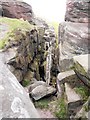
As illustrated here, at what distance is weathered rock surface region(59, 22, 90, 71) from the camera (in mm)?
10898

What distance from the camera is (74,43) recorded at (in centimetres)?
1159

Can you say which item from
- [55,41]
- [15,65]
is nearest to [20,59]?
[15,65]

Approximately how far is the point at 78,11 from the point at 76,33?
1523mm

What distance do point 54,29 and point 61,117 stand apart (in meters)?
17.9

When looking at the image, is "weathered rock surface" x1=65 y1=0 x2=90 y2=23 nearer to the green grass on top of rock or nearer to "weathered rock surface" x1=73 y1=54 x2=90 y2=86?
the green grass on top of rock

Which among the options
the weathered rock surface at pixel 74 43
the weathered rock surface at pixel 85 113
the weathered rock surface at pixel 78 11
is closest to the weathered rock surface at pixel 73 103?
the weathered rock surface at pixel 85 113

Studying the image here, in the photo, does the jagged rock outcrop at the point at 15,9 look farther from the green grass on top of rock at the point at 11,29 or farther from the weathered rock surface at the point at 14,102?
the weathered rock surface at the point at 14,102

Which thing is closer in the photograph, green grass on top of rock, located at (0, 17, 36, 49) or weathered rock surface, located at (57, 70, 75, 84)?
weathered rock surface, located at (57, 70, 75, 84)

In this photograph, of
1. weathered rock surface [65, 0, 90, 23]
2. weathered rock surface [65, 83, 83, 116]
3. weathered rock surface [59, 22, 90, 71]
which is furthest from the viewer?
weathered rock surface [65, 0, 90, 23]

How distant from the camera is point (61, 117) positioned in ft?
30.0

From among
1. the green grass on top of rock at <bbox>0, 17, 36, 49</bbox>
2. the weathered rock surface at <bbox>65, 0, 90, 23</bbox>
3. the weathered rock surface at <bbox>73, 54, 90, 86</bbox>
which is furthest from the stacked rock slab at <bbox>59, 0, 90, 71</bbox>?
the green grass on top of rock at <bbox>0, 17, 36, 49</bbox>

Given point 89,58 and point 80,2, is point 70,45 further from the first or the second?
point 89,58

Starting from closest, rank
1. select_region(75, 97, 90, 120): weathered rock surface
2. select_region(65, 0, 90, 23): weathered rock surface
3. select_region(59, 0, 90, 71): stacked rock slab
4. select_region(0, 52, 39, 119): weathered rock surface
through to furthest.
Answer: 1. select_region(0, 52, 39, 119): weathered rock surface
2. select_region(75, 97, 90, 120): weathered rock surface
3. select_region(59, 0, 90, 71): stacked rock slab
4. select_region(65, 0, 90, 23): weathered rock surface

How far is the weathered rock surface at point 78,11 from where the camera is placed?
1175 cm
